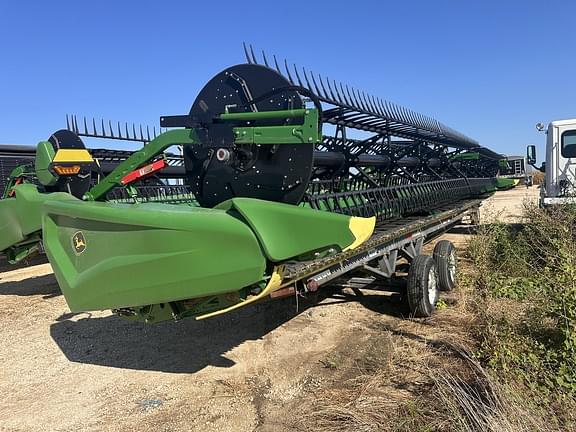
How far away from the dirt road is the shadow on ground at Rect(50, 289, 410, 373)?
0.04ft

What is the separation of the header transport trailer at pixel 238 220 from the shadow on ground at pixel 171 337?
101cm

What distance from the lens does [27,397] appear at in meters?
3.59

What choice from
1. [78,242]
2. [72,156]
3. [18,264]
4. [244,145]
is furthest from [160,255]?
[18,264]

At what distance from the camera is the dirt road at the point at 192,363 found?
3.23 meters

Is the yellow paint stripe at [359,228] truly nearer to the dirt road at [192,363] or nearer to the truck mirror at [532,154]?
the dirt road at [192,363]

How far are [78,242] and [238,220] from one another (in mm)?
1192

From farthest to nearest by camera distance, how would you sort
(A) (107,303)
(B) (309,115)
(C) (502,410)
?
1. (B) (309,115)
2. (A) (107,303)
3. (C) (502,410)

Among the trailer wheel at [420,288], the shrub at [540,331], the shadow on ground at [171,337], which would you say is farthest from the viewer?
the trailer wheel at [420,288]

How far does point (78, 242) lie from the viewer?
3.12m

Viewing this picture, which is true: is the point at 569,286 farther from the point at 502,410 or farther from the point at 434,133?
the point at 434,133

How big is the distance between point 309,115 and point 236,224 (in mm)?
943

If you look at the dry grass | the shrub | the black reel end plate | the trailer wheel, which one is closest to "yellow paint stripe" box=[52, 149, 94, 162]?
the black reel end plate

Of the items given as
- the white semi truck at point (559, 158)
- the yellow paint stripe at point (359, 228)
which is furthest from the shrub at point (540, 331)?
the white semi truck at point (559, 158)

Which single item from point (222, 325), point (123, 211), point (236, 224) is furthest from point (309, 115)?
point (222, 325)
